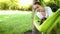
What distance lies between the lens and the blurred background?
1.84m

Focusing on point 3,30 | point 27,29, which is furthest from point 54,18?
point 3,30

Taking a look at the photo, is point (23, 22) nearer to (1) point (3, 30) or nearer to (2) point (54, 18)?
(1) point (3, 30)

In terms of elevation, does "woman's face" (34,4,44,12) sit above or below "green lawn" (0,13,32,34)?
above

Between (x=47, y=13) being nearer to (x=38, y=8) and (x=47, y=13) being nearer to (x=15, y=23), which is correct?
(x=38, y=8)

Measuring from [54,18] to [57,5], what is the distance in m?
0.19

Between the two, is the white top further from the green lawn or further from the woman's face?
the green lawn

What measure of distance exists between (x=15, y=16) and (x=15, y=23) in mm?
91

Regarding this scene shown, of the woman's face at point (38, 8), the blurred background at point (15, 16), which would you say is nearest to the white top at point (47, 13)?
the woman's face at point (38, 8)

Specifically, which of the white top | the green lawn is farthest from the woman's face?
the green lawn

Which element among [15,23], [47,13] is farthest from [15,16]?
[47,13]

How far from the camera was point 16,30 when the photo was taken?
186 cm

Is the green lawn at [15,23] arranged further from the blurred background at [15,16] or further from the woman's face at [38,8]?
the woman's face at [38,8]

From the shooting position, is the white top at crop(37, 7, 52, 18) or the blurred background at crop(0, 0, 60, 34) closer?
the white top at crop(37, 7, 52, 18)

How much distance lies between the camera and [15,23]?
6.10ft
